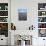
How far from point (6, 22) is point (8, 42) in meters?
1.04

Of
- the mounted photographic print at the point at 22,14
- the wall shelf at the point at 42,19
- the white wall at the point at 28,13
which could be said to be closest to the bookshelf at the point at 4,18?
the white wall at the point at 28,13

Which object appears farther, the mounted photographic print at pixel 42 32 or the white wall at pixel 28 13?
the mounted photographic print at pixel 42 32

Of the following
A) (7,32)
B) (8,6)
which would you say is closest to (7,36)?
(7,32)

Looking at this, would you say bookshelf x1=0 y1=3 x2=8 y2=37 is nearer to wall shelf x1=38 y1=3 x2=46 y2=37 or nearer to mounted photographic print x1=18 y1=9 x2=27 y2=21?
mounted photographic print x1=18 y1=9 x2=27 y2=21

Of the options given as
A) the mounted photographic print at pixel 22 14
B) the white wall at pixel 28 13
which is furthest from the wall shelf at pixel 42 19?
the mounted photographic print at pixel 22 14

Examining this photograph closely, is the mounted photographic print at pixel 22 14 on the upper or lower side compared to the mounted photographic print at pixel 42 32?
upper

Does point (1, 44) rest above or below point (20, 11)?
below

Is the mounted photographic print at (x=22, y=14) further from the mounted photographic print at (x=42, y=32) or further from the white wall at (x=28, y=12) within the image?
the mounted photographic print at (x=42, y=32)

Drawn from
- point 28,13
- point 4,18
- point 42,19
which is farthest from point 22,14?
point 42,19

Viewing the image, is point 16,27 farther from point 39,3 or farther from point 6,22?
point 39,3

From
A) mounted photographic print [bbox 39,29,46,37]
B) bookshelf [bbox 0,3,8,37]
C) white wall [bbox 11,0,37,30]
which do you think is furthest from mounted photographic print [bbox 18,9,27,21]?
mounted photographic print [bbox 39,29,46,37]

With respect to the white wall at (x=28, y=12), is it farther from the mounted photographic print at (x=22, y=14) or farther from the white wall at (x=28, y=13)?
the mounted photographic print at (x=22, y=14)

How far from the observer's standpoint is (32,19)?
628 centimetres

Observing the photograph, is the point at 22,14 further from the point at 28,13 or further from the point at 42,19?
the point at 42,19
